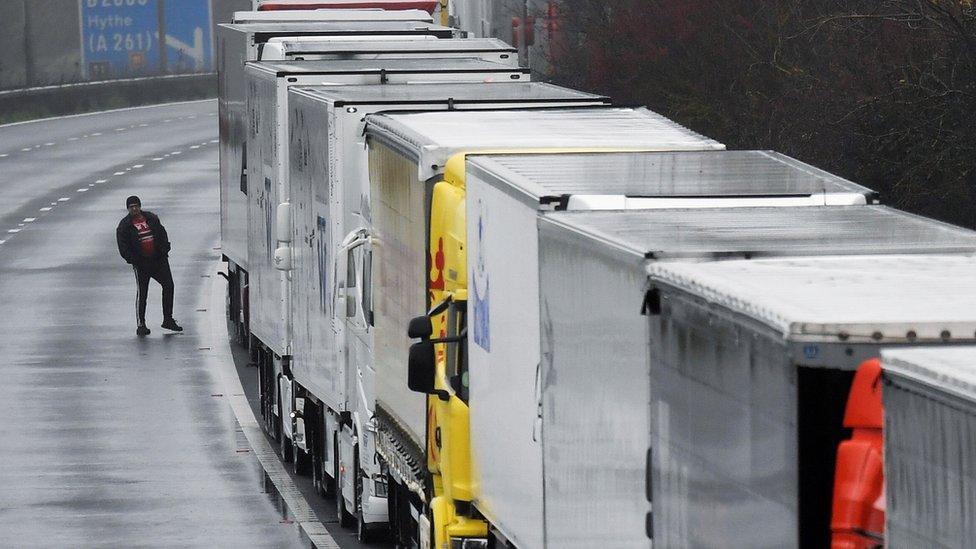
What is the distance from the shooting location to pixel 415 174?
41.9 ft

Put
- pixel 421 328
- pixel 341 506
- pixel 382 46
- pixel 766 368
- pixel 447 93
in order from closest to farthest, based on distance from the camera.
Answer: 1. pixel 766 368
2. pixel 421 328
3. pixel 341 506
4. pixel 447 93
5. pixel 382 46

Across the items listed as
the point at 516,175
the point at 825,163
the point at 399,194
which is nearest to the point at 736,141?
the point at 825,163

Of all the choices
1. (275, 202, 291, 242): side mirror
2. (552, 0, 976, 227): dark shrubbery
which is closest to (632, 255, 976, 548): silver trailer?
(275, 202, 291, 242): side mirror

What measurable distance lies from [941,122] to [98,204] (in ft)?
97.3

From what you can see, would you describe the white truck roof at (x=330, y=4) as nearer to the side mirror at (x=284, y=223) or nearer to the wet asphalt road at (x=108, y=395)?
the wet asphalt road at (x=108, y=395)

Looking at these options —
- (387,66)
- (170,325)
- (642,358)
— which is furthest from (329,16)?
(642,358)

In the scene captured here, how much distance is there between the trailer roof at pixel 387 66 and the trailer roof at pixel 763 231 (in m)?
10.4

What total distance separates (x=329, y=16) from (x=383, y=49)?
6456 mm

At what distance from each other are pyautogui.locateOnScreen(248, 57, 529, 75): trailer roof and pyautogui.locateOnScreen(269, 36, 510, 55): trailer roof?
484 mm

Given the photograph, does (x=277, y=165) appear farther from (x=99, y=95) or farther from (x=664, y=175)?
(x=99, y=95)

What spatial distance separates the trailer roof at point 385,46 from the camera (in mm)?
22953

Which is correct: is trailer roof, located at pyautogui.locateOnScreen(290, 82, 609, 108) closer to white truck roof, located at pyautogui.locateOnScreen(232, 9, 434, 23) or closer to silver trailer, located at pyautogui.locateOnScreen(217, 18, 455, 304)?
silver trailer, located at pyautogui.locateOnScreen(217, 18, 455, 304)

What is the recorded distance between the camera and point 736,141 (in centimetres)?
3080

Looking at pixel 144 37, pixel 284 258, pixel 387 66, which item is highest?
pixel 387 66
